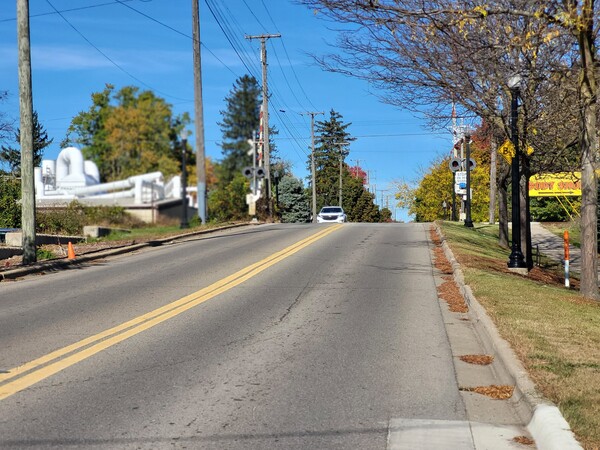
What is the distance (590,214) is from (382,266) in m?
5.11

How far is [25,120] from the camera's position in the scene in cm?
1819

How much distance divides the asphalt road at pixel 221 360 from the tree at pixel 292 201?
50394 mm

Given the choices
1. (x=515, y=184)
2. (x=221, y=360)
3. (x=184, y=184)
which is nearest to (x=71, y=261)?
(x=515, y=184)

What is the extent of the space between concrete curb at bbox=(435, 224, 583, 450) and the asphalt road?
0.54 metres

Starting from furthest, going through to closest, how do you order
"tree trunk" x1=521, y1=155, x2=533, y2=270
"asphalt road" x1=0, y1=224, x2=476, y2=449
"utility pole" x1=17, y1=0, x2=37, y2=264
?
"tree trunk" x1=521, y1=155, x2=533, y2=270
"utility pole" x1=17, y1=0, x2=37, y2=264
"asphalt road" x1=0, y1=224, x2=476, y2=449

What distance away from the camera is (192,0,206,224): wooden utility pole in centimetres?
3015

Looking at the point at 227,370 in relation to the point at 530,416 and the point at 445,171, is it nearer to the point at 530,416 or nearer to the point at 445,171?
the point at 530,416

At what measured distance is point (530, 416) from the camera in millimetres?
5859

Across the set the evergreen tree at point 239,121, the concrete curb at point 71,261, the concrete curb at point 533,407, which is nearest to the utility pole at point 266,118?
the evergreen tree at point 239,121

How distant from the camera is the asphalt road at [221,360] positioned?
5641 mm

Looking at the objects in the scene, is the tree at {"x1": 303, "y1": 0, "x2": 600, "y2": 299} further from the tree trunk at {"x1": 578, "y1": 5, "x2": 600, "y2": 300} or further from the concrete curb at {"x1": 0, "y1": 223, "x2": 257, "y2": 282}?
the concrete curb at {"x1": 0, "y1": 223, "x2": 257, "y2": 282}

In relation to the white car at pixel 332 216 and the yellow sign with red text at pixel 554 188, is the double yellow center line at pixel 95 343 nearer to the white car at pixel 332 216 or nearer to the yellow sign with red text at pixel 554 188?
the white car at pixel 332 216

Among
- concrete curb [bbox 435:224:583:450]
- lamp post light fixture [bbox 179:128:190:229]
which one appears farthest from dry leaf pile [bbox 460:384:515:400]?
lamp post light fixture [bbox 179:128:190:229]

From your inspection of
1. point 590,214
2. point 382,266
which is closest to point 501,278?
point 590,214
